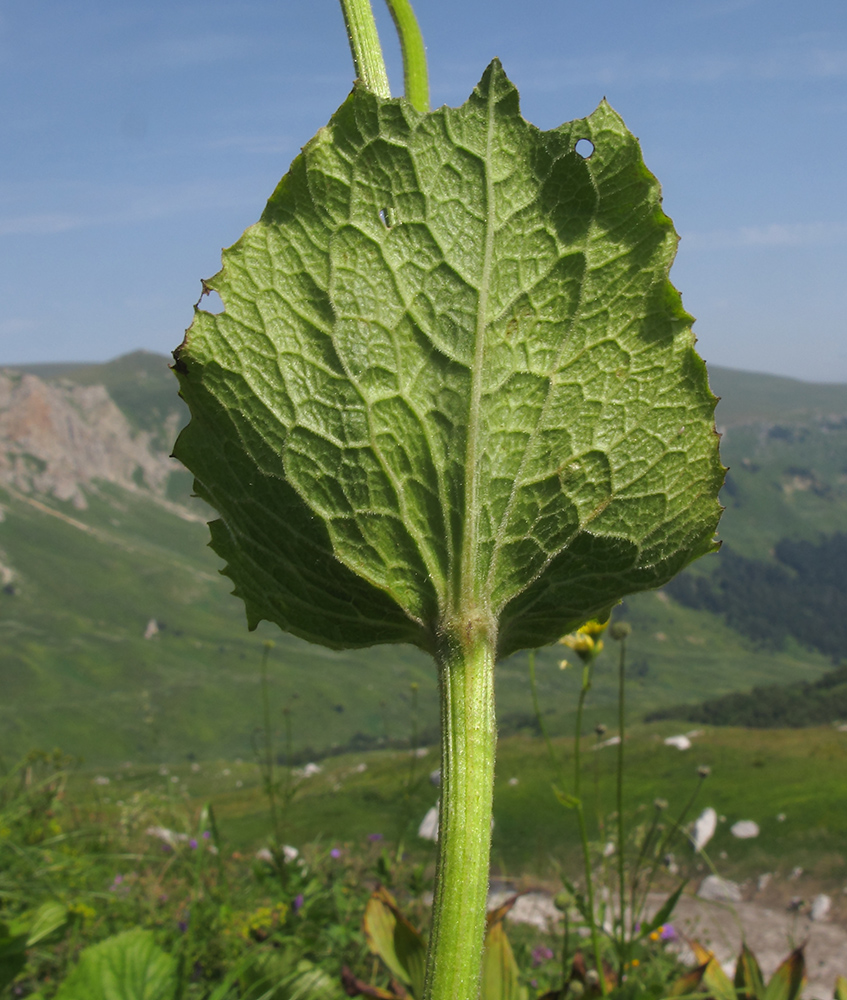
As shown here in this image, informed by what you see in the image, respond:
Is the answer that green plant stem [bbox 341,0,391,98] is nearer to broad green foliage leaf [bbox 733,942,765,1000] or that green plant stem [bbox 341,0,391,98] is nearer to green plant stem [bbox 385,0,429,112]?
green plant stem [bbox 385,0,429,112]

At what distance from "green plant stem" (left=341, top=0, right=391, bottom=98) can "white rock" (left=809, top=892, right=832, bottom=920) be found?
9699mm

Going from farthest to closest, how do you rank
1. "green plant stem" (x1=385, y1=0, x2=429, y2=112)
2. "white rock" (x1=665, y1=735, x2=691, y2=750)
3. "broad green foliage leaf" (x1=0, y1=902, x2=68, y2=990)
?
"white rock" (x1=665, y1=735, x2=691, y2=750) < "broad green foliage leaf" (x1=0, y1=902, x2=68, y2=990) < "green plant stem" (x1=385, y1=0, x2=429, y2=112)

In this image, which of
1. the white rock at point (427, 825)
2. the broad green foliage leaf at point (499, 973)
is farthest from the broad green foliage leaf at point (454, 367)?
the white rock at point (427, 825)

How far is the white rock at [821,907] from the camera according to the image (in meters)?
8.75

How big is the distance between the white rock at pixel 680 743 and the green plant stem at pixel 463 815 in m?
28.5

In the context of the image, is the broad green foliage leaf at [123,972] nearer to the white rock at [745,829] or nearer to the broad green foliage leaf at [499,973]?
the broad green foliage leaf at [499,973]

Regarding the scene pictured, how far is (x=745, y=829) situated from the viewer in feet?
45.7

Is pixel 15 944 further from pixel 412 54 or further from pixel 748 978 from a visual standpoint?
pixel 412 54

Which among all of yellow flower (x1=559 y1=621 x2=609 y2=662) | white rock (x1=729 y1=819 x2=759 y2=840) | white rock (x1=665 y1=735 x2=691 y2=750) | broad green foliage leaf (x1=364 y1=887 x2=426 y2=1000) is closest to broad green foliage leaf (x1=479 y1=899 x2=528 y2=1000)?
broad green foliage leaf (x1=364 y1=887 x2=426 y2=1000)

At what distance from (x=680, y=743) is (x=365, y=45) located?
31.2 m

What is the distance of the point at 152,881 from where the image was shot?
693 cm

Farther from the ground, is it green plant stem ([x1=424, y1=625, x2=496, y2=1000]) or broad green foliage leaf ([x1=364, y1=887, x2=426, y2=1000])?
green plant stem ([x1=424, y1=625, x2=496, y2=1000])

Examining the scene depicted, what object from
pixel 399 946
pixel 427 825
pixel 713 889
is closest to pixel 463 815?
pixel 399 946

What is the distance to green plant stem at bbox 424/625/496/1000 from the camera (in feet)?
4.46
